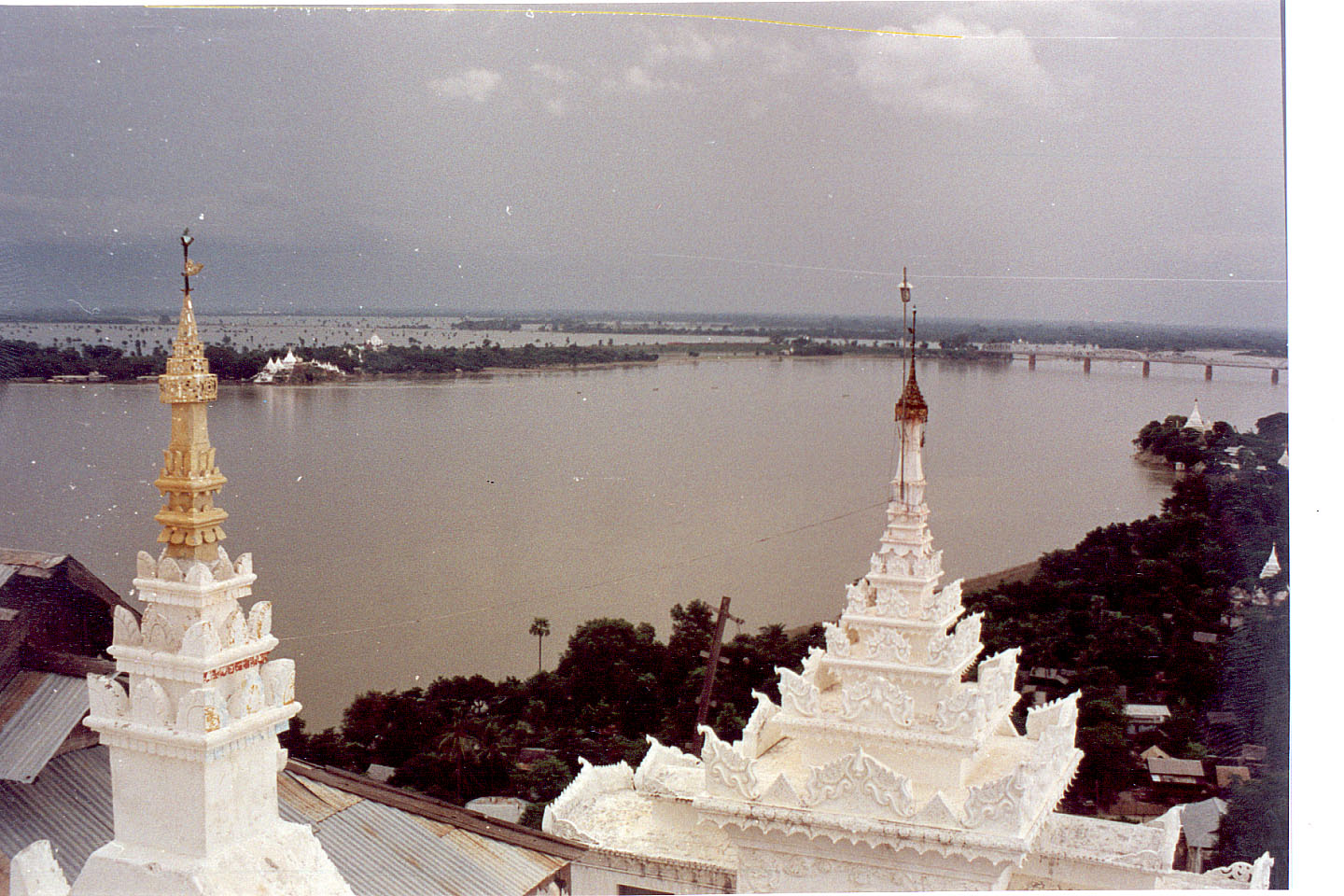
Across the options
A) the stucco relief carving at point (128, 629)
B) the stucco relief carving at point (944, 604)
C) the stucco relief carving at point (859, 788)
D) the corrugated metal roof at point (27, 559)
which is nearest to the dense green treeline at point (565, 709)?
the stucco relief carving at point (944, 604)

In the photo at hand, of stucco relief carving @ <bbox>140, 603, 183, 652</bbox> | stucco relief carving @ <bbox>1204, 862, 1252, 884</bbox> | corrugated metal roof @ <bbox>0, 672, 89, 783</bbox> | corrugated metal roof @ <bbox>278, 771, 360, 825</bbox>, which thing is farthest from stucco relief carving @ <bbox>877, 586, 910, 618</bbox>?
Result: corrugated metal roof @ <bbox>0, 672, 89, 783</bbox>

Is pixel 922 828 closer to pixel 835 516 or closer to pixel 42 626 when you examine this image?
pixel 835 516

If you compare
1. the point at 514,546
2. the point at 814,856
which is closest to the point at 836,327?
the point at 514,546

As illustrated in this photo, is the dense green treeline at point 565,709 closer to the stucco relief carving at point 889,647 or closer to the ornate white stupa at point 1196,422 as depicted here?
the stucco relief carving at point 889,647

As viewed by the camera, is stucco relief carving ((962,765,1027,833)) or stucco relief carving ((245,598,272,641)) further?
stucco relief carving ((962,765,1027,833))

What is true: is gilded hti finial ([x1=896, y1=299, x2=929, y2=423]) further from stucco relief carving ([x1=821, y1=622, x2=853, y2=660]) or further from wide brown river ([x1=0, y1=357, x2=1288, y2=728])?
wide brown river ([x1=0, y1=357, x2=1288, y2=728])
